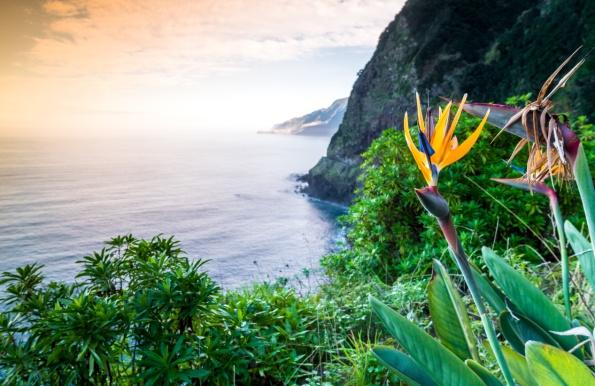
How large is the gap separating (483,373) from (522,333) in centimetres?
33

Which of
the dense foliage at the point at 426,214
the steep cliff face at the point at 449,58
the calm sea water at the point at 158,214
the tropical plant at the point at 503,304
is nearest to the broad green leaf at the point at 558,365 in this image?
the tropical plant at the point at 503,304

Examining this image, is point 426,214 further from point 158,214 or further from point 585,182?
point 158,214

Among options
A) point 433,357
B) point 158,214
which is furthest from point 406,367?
point 158,214

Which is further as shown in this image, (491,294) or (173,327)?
(173,327)

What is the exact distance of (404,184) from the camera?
3.98 meters

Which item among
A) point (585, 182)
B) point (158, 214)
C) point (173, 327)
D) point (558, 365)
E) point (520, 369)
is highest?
point (585, 182)

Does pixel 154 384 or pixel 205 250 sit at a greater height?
pixel 154 384

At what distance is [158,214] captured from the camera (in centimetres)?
2845

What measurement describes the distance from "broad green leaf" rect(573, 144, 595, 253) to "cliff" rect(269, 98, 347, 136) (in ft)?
384

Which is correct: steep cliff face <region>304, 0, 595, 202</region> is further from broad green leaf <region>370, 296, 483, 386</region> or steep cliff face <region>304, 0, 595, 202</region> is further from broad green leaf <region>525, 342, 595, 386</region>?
broad green leaf <region>525, 342, 595, 386</region>

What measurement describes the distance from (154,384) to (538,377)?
4.63ft

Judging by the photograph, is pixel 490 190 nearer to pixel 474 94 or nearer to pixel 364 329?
pixel 364 329

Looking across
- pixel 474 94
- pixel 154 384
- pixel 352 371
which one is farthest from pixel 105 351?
pixel 474 94

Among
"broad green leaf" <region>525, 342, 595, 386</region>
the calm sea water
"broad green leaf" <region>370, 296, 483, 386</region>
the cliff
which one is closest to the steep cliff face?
the calm sea water
